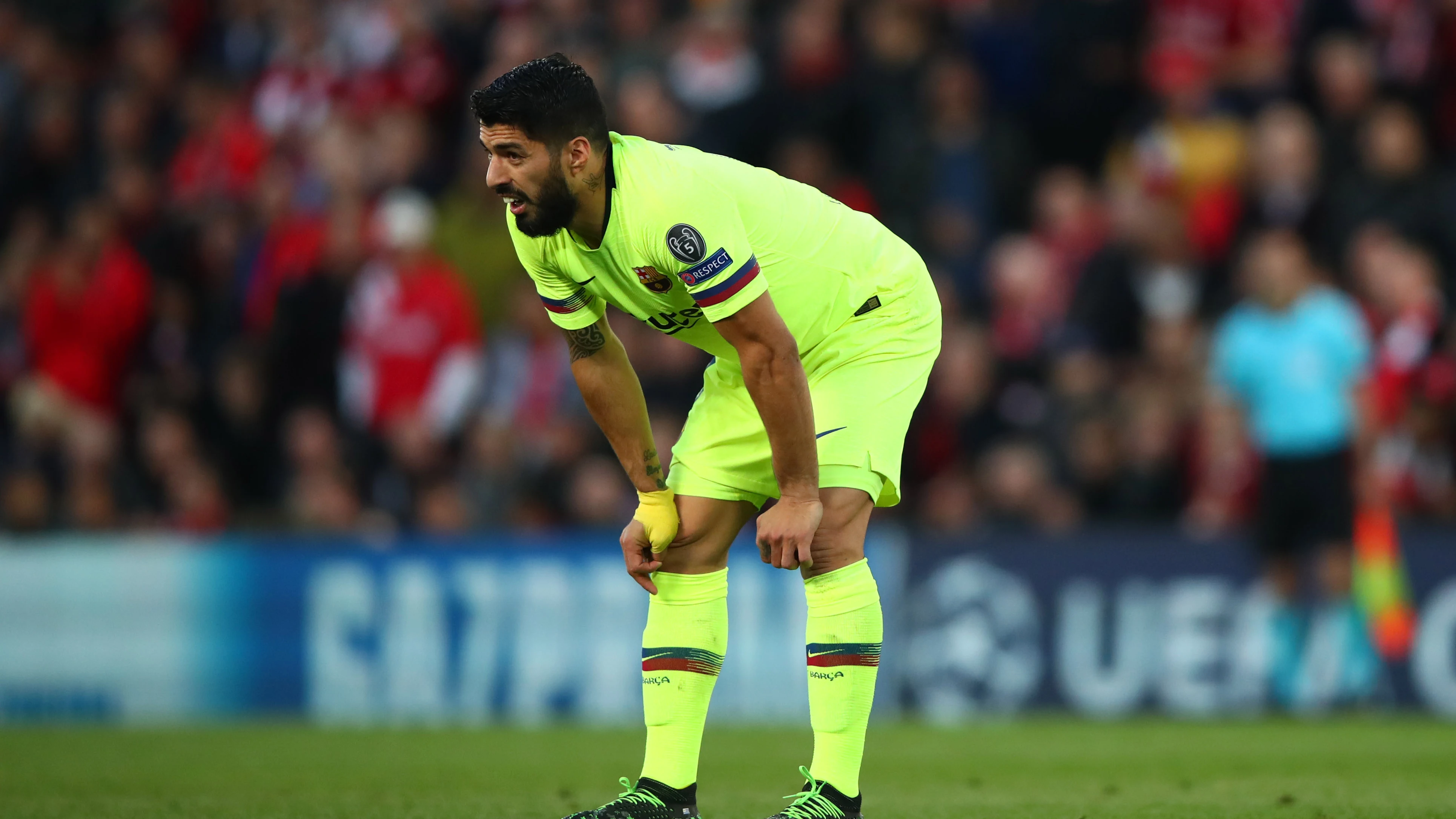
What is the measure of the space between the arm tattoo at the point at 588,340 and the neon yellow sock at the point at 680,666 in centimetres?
71

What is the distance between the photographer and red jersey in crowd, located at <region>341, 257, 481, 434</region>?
12.9 meters

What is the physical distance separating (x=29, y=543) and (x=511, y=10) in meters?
6.13

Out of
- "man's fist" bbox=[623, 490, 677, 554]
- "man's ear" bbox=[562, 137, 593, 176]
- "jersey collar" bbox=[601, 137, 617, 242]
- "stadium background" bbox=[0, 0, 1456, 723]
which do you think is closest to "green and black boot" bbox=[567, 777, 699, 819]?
"man's fist" bbox=[623, 490, 677, 554]

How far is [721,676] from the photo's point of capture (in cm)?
1175

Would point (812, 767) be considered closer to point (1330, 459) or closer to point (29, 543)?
point (1330, 459)

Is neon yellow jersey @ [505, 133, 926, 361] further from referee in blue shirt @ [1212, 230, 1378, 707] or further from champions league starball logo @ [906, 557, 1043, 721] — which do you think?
champions league starball logo @ [906, 557, 1043, 721]

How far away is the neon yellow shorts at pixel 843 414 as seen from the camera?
219 inches

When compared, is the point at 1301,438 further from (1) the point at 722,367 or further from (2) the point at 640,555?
(2) the point at 640,555

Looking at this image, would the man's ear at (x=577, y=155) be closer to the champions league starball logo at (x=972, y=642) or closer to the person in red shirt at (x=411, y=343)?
the champions league starball logo at (x=972, y=642)

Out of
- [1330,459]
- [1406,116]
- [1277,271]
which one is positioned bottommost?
[1330,459]

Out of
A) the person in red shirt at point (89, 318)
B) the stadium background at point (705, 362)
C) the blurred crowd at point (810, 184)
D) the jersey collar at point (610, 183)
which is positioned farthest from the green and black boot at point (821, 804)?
the person in red shirt at point (89, 318)

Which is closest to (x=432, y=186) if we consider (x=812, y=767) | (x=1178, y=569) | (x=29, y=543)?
(x=29, y=543)

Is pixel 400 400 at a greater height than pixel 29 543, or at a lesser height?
greater

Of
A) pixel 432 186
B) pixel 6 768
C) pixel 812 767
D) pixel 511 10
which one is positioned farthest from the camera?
pixel 511 10
